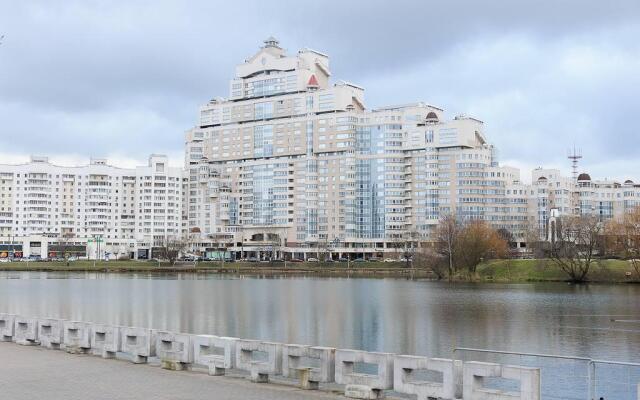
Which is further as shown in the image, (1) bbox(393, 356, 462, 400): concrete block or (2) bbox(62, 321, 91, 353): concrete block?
(2) bbox(62, 321, 91, 353): concrete block

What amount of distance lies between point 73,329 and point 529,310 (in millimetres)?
41550

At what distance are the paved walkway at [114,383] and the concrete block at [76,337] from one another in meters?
1.93

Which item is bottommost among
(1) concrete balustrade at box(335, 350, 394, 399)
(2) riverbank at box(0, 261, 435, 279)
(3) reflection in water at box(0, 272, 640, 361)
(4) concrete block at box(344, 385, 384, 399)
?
(2) riverbank at box(0, 261, 435, 279)

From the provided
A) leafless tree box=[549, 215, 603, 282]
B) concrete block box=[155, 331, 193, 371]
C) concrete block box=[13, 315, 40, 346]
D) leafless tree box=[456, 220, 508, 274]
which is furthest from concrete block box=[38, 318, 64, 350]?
leafless tree box=[456, 220, 508, 274]

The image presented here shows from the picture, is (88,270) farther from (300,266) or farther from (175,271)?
(300,266)

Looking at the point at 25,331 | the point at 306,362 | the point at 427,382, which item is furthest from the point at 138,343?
the point at 427,382

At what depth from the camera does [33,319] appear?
101 feet

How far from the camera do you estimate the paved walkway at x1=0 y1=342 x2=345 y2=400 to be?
19250 millimetres

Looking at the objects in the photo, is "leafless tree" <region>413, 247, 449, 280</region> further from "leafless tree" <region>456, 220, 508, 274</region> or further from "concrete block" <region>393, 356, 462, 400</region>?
"concrete block" <region>393, 356, 462, 400</region>

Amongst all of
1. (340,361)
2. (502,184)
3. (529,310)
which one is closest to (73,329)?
(340,361)

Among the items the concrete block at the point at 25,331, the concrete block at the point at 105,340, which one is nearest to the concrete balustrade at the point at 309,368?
the concrete block at the point at 105,340

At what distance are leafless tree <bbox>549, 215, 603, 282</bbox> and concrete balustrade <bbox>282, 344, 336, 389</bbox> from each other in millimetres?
96354

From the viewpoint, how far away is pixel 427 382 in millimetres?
19406

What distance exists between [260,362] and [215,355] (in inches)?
73.6
